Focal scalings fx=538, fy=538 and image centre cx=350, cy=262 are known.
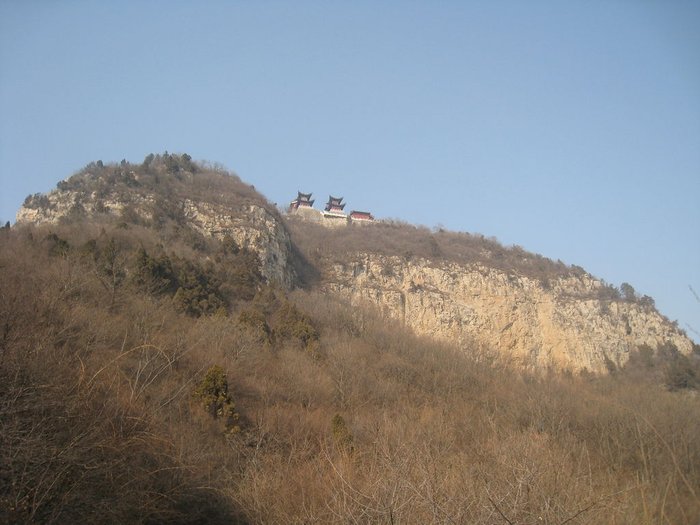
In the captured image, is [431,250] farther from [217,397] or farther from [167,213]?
[217,397]

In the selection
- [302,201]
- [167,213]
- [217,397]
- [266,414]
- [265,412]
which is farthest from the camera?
[302,201]

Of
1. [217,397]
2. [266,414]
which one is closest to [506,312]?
[266,414]

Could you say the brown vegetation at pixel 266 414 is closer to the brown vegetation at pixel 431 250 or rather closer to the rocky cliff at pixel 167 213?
the rocky cliff at pixel 167 213

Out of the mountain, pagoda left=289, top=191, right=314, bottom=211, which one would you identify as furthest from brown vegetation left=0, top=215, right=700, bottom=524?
pagoda left=289, top=191, right=314, bottom=211

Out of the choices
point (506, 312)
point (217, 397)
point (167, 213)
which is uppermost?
point (167, 213)

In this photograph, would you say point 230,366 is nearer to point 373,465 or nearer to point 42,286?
point 42,286

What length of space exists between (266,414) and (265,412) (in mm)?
164

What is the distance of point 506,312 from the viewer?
3375cm

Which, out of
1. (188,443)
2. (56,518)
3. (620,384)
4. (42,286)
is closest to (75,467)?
(56,518)

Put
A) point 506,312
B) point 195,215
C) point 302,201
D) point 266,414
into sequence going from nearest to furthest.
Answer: point 266,414 < point 195,215 < point 506,312 < point 302,201

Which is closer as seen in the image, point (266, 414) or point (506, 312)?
point (266, 414)

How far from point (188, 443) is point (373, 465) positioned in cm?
370

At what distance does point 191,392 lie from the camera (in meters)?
13.1

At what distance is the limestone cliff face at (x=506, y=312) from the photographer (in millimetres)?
32500
